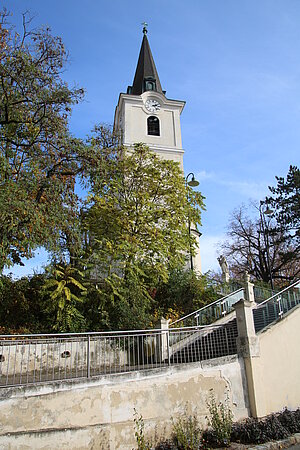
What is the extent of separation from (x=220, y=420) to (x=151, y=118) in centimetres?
2787

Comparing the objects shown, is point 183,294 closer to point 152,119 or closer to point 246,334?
point 246,334

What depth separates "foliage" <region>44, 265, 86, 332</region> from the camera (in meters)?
13.5

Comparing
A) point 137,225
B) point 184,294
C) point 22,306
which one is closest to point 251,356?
point 184,294

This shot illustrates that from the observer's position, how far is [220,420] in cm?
877

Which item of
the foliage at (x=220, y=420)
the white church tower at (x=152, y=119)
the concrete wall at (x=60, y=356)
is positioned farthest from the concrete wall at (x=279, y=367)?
the white church tower at (x=152, y=119)

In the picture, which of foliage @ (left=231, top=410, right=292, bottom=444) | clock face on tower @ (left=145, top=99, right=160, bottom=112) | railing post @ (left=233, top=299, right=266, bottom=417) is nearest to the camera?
foliage @ (left=231, top=410, right=292, bottom=444)

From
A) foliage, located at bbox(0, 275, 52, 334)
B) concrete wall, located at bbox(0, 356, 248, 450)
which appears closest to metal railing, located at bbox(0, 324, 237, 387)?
concrete wall, located at bbox(0, 356, 248, 450)

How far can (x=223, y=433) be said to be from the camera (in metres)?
8.53

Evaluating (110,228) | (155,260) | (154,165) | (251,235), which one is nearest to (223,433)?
(155,260)

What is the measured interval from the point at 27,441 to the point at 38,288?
886 cm

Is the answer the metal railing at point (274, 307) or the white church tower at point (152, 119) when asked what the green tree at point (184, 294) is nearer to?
the metal railing at point (274, 307)

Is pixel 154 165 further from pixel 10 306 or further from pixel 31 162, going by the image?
pixel 10 306

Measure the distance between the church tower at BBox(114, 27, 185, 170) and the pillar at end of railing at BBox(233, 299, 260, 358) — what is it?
2041 cm

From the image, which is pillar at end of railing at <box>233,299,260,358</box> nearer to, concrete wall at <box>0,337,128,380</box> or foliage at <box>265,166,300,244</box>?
concrete wall at <box>0,337,128,380</box>
